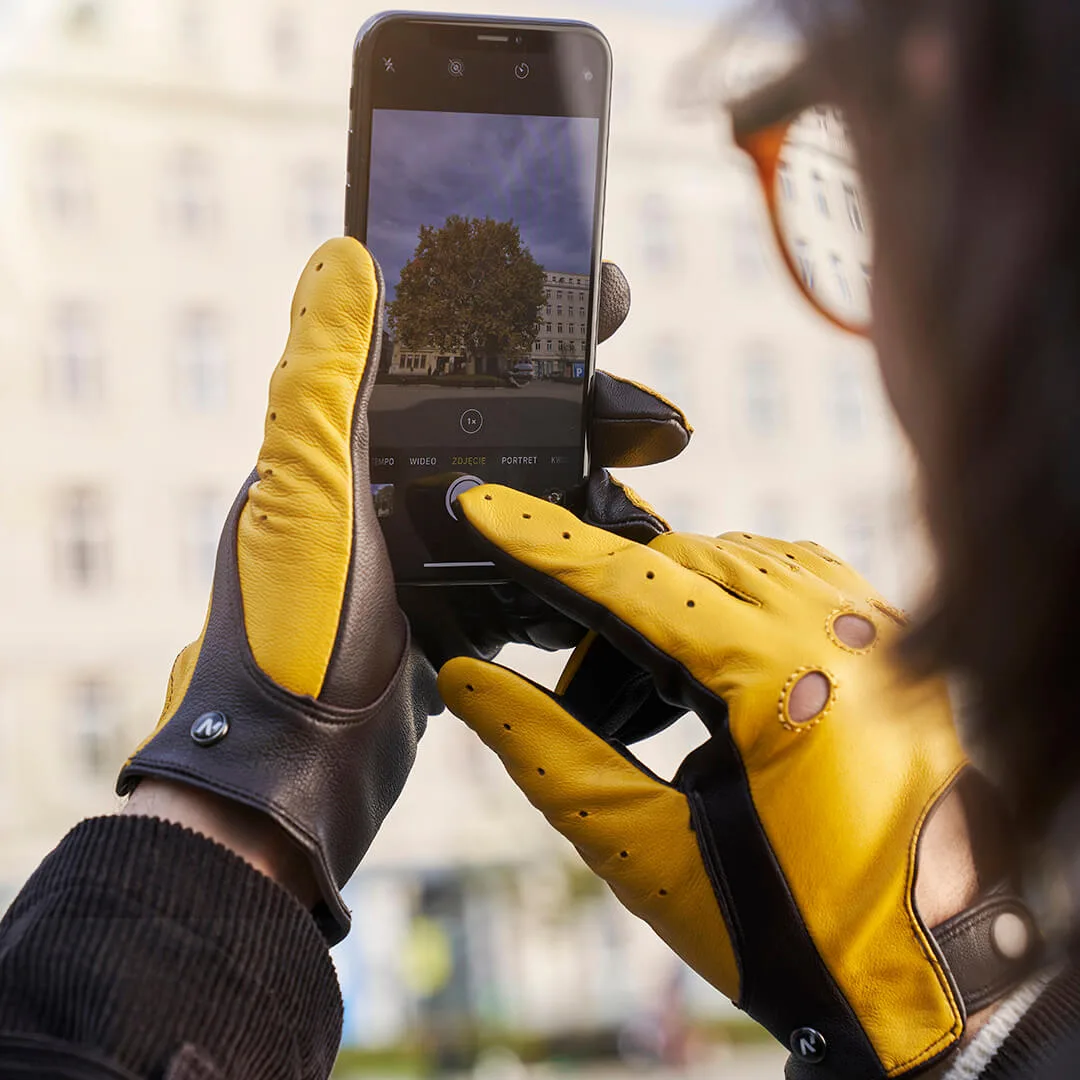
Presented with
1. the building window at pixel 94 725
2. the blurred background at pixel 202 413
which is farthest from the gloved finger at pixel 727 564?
the building window at pixel 94 725

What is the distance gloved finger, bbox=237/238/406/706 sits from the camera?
105cm

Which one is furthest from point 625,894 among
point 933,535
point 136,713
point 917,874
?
point 136,713

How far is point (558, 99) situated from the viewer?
51.9 inches

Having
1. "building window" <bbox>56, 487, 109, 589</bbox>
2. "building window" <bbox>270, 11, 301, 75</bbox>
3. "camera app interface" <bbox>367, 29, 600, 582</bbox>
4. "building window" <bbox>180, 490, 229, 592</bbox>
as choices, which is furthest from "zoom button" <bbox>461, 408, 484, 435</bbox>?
"building window" <bbox>270, 11, 301, 75</bbox>

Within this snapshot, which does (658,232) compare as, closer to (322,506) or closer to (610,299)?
(610,299)

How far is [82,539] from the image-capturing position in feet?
35.7

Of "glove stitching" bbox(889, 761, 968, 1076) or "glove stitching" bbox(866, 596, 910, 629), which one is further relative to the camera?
"glove stitching" bbox(866, 596, 910, 629)

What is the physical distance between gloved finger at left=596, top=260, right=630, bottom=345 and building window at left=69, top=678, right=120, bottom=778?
407 inches

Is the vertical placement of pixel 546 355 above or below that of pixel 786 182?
below

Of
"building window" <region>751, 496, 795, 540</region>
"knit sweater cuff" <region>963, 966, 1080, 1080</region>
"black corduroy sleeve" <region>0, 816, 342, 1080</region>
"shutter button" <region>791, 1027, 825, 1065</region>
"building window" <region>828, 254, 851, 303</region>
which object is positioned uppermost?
"building window" <region>828, 254, 851, 303</region>

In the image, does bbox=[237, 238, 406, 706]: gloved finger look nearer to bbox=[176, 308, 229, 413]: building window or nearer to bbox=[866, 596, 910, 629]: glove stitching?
bbox=[866, 596, 910, 629]: glove stitching

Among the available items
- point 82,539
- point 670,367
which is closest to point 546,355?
point 82,539

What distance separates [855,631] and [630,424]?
37 cm

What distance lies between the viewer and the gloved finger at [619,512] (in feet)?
4.35
